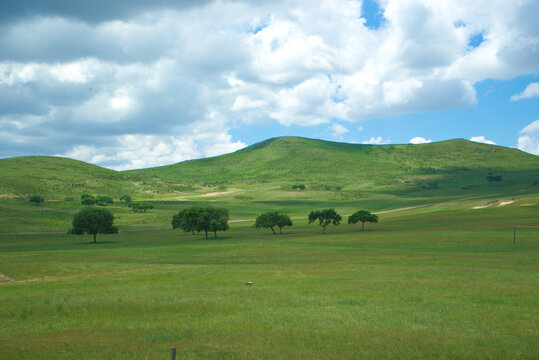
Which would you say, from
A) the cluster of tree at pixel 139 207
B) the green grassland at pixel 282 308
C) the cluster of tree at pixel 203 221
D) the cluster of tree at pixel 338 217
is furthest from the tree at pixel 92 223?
the cluster of tree at pixel 139 207

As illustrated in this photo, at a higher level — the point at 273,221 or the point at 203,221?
the point at 203,221

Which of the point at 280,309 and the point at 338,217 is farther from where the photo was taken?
the point at 338,217

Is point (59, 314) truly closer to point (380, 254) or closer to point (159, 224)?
point (380, 254)

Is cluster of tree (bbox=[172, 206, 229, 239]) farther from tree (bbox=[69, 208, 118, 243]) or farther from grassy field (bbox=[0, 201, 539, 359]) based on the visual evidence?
grassy field (bbox=[0, 201, 539, 359])

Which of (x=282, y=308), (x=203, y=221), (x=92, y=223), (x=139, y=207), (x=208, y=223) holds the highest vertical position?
(x=139, y=207)

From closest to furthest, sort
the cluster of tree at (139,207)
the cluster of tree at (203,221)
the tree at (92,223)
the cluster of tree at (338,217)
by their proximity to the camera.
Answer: the tree at (92,223) → the cluster of tree at (203,221) → the cluster of tree at (338,217) → the cluster of tree at (139,207)

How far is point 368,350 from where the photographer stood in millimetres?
16391

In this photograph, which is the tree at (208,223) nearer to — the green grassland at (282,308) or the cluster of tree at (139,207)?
the green grassland at (282,308)

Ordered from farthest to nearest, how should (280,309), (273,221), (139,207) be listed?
1. (139,207)
2. (273,221)
3. (280,309)

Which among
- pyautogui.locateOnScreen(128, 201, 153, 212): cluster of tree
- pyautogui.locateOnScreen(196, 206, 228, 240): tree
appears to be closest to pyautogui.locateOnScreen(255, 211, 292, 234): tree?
pyautogui.locateOnScreen(196, 206, 228, 240): tree

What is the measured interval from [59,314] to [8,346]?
5.99 meters

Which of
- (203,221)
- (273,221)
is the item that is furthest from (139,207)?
(273,221)

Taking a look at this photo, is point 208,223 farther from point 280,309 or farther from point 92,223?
point 280,309

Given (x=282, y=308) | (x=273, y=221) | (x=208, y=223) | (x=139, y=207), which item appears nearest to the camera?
(x=282, y=308)
